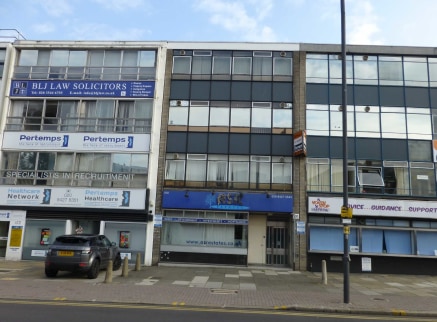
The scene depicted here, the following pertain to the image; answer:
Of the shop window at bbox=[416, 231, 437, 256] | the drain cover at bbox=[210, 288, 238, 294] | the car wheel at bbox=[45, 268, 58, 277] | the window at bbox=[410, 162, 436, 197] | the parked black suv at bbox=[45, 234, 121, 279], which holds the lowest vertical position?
the drain cover at bbox=[210, 288, 238, 294]

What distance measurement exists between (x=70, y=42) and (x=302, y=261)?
1837 centimetres

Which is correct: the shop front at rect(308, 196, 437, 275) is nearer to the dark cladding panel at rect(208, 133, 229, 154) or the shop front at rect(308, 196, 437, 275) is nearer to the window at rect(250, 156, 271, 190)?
the window at rect(250, 156, 271, 190)

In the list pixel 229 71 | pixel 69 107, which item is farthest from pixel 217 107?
Result: pixel 69 107

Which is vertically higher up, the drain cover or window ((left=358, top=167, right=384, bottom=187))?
window ((left=358, top=167, right=384, bottom=187))

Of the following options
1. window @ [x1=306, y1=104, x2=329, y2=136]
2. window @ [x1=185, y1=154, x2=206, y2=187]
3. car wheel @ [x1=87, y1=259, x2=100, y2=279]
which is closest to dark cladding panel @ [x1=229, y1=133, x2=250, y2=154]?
window @ [x1=185, y1=154, x2=206, y2=187]

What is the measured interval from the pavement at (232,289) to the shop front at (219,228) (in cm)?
194

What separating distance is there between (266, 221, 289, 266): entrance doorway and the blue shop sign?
1.53 meters

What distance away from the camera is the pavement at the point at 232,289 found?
35.3 feet

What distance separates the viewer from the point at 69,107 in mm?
22703

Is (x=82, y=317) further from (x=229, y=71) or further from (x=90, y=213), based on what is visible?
(x=229, y=71)

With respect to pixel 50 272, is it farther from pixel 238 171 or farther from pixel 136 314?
pixel 238 171

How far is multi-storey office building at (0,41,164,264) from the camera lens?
21.0 metres

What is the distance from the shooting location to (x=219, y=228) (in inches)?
837

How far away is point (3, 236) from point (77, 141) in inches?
263
